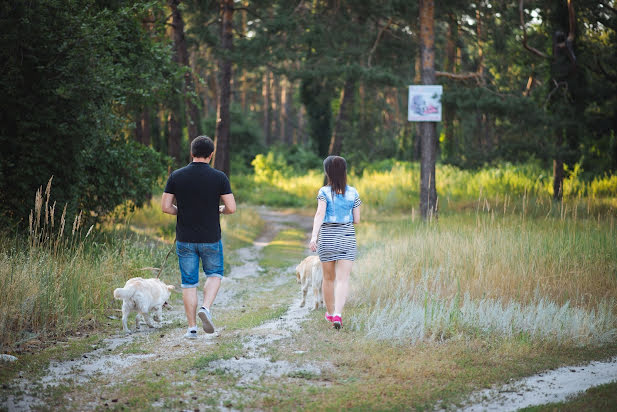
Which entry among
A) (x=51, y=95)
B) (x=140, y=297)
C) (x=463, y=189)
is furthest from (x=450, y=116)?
(x=140, y=297)

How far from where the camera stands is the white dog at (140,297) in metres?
7.30

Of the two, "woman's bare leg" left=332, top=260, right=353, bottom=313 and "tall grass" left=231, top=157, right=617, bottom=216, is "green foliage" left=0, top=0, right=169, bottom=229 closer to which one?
"woman's bare leg" left=332, top=260, right=353, bottom=313

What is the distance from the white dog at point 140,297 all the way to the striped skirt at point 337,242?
213 centimetres

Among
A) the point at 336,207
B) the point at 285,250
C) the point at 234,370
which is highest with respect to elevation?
the point at 336,207

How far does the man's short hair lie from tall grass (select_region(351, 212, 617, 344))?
8.63ft

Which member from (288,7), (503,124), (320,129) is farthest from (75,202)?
(320,129)

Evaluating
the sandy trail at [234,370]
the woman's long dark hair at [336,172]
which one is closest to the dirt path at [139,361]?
the sandy trail at [234,370]

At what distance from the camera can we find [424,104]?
1612 cm

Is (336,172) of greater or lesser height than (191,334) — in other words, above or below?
above

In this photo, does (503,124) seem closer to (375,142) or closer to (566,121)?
(566,121)

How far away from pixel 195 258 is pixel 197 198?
67 cm

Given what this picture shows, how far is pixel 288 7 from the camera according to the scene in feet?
77.8

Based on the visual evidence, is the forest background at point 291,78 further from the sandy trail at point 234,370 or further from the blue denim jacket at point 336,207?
the blue denim jacket at point 336,207

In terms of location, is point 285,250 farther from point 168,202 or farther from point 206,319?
point 168,202
